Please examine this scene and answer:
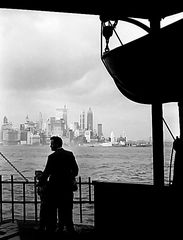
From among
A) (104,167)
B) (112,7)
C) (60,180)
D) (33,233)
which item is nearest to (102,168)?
(104,167)

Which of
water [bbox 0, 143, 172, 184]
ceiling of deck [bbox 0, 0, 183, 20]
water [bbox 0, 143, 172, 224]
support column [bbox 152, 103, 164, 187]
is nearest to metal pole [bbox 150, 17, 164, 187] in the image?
support column [bbox 152, 103, 164, 187]

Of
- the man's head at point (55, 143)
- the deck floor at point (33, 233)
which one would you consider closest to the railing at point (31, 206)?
the deck floor at point (33, 233)

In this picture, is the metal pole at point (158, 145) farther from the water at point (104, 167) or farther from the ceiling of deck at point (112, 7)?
the water at point (104, 167)

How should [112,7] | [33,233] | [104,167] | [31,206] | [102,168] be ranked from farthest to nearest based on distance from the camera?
[104,167] < [102,168] < [31,206] < [33,233] < [112,7]

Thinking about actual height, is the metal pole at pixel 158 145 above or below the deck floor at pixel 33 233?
above

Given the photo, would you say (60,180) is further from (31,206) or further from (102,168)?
(102,168)

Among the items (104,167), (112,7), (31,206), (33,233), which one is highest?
(112,7)

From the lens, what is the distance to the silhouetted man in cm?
496

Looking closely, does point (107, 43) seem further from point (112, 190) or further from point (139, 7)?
point (112, 190)

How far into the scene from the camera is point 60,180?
5004 mm

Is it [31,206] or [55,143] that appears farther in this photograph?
[31,206]

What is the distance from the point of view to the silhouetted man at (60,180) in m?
4.96

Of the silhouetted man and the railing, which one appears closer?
the silhouetted man

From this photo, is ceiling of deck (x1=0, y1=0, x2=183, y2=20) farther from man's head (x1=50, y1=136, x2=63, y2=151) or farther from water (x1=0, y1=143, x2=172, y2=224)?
water (x1=0, y1=143, x2=172, y2=224)
